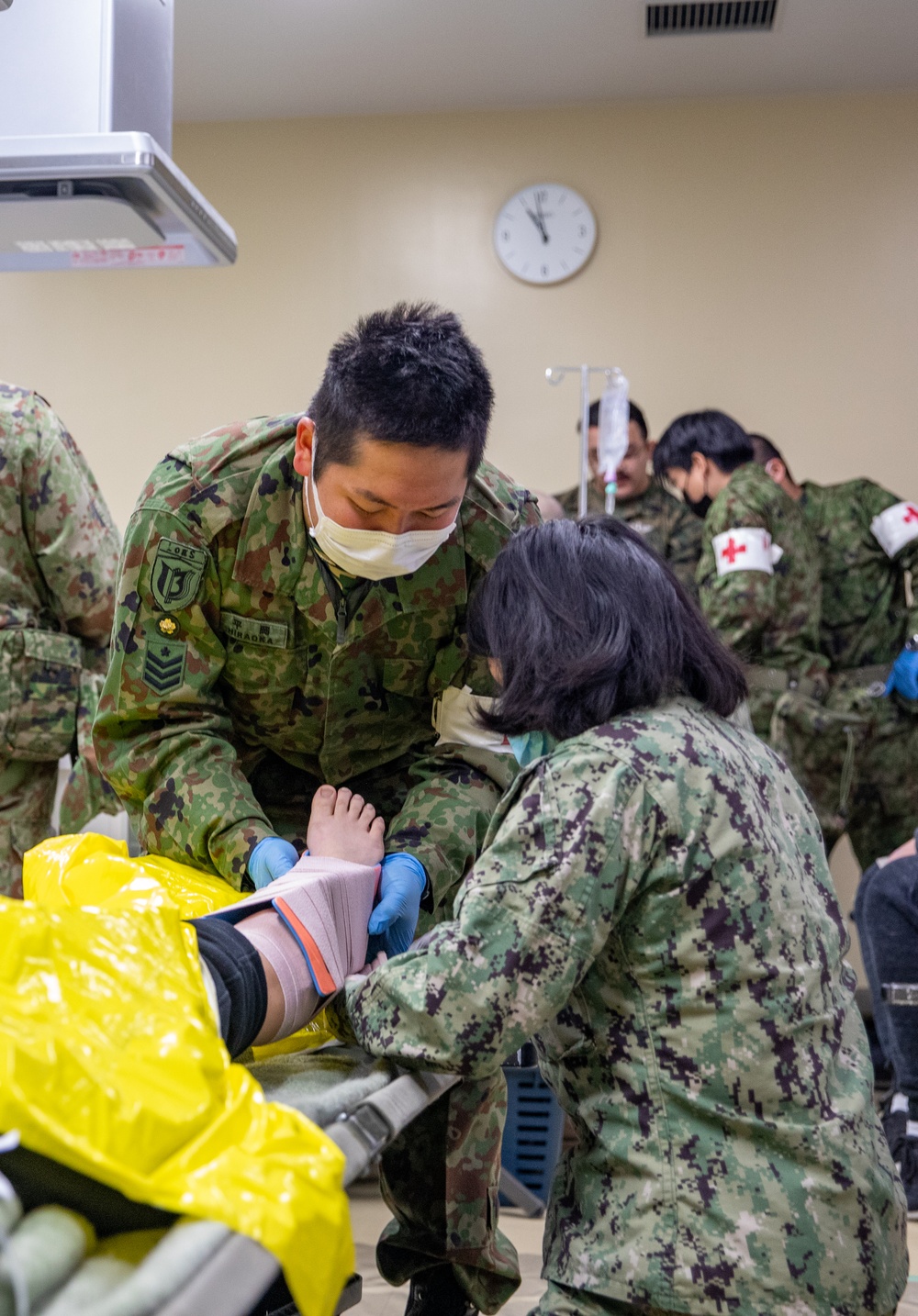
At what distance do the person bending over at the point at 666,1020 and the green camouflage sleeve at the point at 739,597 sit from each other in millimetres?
2267

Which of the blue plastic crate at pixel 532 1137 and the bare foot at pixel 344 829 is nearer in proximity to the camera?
the bare foot at pixel 344 829

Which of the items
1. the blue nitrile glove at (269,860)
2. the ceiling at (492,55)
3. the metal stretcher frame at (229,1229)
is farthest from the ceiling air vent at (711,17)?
the metal stretcher frame at (229,1229)

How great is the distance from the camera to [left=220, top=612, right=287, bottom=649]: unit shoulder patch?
169cm

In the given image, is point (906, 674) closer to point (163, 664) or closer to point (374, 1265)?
point (374, 1265)

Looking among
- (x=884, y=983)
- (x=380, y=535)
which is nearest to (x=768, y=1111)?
(x=380, y=535)

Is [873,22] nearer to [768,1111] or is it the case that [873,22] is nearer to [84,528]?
[84,528]

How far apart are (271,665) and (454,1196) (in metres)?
0.74

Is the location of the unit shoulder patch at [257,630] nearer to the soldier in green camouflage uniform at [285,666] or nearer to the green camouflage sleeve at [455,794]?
the soldier in green camouflage uniform at [285,666]

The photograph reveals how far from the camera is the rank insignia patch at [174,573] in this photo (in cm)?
163

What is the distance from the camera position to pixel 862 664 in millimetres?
3730

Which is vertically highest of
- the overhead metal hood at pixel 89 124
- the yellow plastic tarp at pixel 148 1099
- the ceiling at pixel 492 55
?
the ceiling at pixel 492 55

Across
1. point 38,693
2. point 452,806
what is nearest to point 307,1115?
point 452,806

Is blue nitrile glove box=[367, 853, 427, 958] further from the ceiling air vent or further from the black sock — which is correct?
the ceiling air vent

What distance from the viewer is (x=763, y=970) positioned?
108 centimetres
